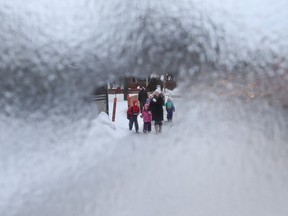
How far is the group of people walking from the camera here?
20.4 inches

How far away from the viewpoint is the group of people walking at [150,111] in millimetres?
517

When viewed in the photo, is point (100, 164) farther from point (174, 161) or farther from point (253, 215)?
point (253, 215)

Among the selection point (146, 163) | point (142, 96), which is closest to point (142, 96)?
point (142, 96)

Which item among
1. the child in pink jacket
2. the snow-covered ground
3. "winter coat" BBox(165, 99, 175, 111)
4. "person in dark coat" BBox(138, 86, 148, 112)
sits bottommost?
the snow-covered ground

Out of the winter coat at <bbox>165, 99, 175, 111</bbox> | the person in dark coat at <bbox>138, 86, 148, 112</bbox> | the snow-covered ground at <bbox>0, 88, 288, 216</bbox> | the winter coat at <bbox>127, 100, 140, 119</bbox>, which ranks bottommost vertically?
the snow-covered ground at <bbox>0, 88, 288, 216</bbox>

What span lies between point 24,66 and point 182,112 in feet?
0.79

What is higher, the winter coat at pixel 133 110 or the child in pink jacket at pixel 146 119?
the winter coat at pixel 133 110

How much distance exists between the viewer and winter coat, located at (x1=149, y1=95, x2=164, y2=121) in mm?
511

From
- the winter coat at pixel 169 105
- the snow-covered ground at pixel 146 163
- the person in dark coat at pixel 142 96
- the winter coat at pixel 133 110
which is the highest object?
the person in dark coat at pixel 142 96

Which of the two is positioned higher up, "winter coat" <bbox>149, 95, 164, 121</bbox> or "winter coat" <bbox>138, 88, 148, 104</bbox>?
"winter coat" <bbox>138, 88, 148, 104</bbox>

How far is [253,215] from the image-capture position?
56 cm

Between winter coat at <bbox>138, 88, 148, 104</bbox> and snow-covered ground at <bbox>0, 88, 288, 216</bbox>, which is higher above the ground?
winter coat at <bbox>138, 88, 148, 104</bbox>

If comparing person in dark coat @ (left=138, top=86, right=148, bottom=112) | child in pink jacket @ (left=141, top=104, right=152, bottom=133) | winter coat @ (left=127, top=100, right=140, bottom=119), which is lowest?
child in pink jacket @ (left=141, top=104, right=152, bottom=133)

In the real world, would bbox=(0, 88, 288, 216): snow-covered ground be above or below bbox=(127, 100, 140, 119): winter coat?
below
